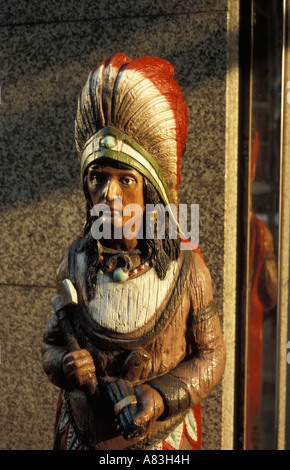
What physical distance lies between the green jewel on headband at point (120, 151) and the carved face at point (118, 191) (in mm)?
30

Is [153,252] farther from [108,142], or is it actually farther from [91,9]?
[91,9]

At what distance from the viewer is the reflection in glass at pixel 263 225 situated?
2682mm

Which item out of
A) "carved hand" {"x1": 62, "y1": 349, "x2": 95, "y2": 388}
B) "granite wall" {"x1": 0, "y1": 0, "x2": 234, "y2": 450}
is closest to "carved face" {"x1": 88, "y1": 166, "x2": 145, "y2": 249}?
"carved hand" {"x1": 62, "y1": 349, "x2": 95, "y2": 388}

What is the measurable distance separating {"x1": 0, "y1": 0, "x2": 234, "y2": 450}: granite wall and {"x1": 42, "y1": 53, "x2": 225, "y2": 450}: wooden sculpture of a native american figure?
2.60ft

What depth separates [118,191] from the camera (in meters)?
1.68

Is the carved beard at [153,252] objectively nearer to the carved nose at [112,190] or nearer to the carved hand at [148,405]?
the carved nose at [112,190]

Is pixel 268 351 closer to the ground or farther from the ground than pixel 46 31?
closer to the ground

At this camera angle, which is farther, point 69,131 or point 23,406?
point 23,406

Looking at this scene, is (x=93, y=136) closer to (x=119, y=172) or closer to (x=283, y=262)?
(x=119, y=172)

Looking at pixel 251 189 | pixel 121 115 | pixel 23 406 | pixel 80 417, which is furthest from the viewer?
pixel 23 406

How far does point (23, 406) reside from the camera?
296 centimetres

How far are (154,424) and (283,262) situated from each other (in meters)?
1.44

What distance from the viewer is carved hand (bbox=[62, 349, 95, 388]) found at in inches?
65.8

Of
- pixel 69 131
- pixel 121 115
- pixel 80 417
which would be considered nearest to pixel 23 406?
pixel 80 417
